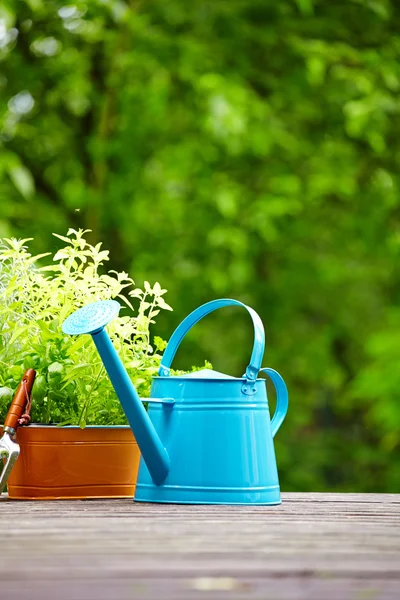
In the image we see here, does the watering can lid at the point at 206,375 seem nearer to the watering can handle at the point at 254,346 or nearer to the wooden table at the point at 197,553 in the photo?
the watering can handle at the point at 254,346

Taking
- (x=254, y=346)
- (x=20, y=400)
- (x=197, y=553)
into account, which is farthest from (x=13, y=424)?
(x=197, y=553)

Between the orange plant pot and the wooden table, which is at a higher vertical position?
the orange plant pot

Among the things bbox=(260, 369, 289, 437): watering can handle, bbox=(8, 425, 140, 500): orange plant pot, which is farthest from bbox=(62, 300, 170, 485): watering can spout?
bbox=(260, 369, 289, 437): watering can handle

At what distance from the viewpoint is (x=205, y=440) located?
1581mm

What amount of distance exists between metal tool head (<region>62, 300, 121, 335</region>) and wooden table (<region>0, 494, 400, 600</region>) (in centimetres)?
29

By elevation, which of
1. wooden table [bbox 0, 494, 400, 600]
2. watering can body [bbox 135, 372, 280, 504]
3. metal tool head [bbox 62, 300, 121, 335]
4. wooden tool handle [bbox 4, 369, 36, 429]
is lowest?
wooden table [bbox 0, 494, 400, 600]

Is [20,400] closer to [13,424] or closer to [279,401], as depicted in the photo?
[13,424]

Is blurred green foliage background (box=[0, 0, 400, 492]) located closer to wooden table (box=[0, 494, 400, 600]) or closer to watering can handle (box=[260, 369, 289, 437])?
watering can handle (box=[260, 369, 289, 437])

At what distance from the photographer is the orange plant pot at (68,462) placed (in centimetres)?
164

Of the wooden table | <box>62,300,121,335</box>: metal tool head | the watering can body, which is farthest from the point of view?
the watering can body

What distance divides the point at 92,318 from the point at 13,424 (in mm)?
258

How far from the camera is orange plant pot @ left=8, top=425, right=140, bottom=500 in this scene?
64.6 inches

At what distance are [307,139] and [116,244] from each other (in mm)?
1370

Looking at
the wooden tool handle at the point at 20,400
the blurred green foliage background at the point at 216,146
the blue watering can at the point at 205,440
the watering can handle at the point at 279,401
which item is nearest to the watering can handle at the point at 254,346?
the blue watering can at the point at 205,440
